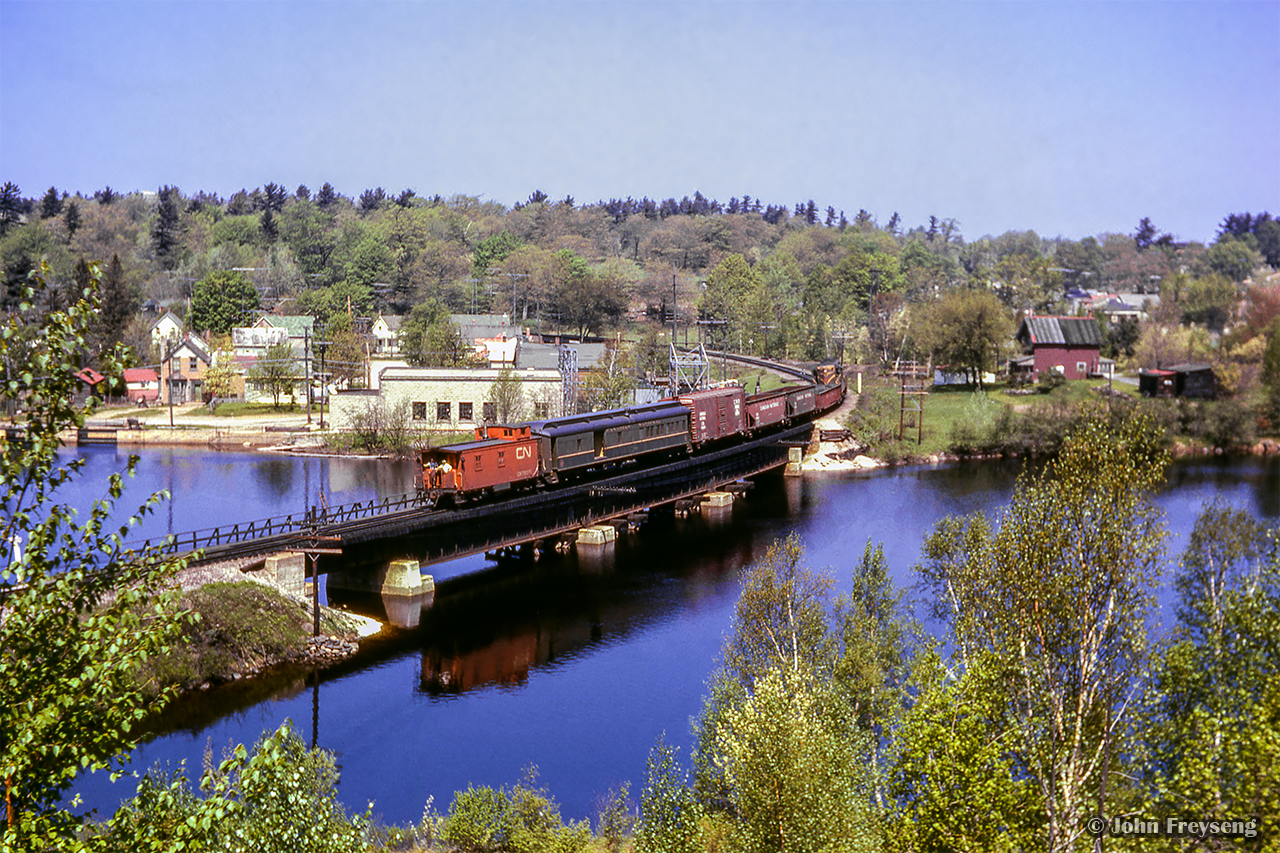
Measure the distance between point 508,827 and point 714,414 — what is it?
4462 cm

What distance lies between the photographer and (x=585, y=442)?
5525 centimetres

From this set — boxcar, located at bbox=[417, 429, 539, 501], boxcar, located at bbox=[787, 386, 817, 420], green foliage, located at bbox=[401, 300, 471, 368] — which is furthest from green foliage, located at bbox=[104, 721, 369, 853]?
green foliage, located at bbox=[401, 300, 471, 368]

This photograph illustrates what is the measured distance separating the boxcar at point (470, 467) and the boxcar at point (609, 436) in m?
2.49

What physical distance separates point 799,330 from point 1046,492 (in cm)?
11151

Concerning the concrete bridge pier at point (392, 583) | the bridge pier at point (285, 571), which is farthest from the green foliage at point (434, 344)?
the bridge pier at point (285, 571)

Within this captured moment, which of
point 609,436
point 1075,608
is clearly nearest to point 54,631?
point 1075,608

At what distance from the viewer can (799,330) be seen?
133000 mm

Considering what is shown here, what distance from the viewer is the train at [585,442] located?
47375 millimetres

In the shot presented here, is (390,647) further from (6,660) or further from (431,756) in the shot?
→ (6,660)

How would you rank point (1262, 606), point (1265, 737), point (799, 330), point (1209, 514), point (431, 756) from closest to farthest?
1. point (1265, 737)
2. point (1262, 606)
3. point (431, 756)
4. point (1209, 514)
5. point (799, 330)

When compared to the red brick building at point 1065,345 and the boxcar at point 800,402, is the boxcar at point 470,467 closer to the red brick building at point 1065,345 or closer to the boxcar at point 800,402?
the boxcar at point 800,402

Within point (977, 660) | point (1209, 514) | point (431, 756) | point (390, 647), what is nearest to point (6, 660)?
point (977, 660)

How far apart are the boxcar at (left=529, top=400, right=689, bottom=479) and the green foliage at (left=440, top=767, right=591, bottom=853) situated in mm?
27432

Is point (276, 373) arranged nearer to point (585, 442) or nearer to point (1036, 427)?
point (585, 442)
